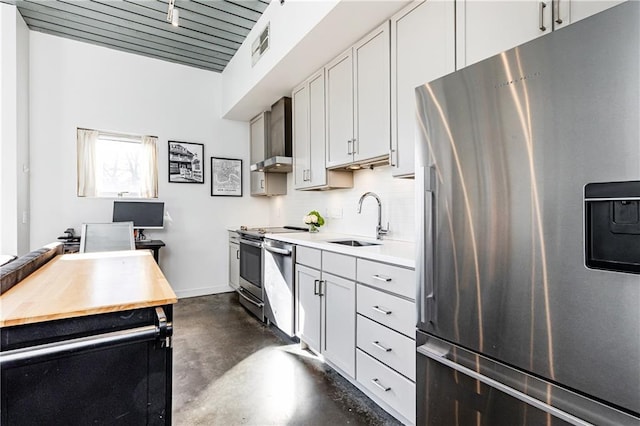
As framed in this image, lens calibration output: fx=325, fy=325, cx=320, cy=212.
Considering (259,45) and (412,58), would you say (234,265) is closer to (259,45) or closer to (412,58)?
(259,45)

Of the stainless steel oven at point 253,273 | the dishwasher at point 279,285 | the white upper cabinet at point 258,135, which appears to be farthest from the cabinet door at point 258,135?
the dishwasher at point 279,285

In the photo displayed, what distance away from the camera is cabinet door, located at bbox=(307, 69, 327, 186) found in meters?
3.05

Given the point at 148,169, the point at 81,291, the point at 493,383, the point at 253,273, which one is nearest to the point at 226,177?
the point at 148,169

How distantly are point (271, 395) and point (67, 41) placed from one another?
14.8ft

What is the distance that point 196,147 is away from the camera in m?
4.57

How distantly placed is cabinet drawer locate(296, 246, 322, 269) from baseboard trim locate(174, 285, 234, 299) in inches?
94.9

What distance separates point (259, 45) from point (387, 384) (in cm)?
324

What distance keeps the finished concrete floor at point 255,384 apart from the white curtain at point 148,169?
76.6 inches

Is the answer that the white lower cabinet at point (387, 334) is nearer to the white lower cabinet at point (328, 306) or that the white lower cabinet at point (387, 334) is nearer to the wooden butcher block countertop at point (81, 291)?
the white lower cabinet at point (328, 306)

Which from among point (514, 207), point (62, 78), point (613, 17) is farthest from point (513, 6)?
point (62, 78)

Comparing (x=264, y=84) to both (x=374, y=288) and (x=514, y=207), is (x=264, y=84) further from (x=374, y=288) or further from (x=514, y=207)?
(x=514, y=207)

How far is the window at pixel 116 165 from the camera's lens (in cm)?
392

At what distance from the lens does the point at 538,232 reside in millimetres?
1018

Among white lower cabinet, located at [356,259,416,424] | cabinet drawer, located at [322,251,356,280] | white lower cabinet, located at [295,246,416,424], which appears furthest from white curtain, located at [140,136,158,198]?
white lower cabinet, located at [356,259,416,424]
